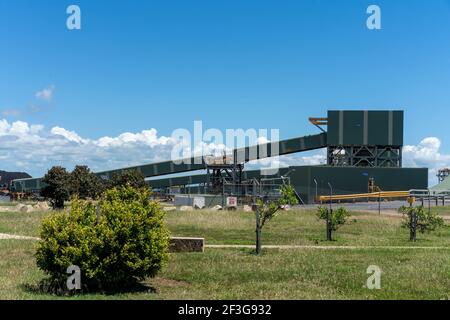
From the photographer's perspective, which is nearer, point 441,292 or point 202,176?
point 441,292

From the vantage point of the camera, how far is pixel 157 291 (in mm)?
12383

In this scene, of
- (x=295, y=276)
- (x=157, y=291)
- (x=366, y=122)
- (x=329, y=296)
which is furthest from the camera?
(x=366, y=122)

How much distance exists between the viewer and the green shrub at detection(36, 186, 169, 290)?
11938 millimetres

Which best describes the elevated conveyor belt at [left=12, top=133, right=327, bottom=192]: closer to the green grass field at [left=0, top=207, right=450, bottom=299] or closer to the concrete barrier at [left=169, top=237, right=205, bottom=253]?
the green grass field at [left=0, top=207, right=450, bottom=299]

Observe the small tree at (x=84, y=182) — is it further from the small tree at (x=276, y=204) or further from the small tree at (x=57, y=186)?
the small tree at (x=276, y=204)

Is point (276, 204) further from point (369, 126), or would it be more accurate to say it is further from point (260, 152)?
point (260, 152)

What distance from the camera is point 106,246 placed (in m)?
12.1

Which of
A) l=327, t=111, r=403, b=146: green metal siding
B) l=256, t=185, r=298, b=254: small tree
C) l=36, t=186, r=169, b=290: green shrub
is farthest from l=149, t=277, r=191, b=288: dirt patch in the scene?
l=327, t=111, r=403, b=146: green metal siding

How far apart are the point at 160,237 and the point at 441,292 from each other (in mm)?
6508

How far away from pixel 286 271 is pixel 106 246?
5.34 meters

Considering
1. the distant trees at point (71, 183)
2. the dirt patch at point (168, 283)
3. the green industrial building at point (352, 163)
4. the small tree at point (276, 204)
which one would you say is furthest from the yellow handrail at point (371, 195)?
the dirt patch at point (168, 283)
